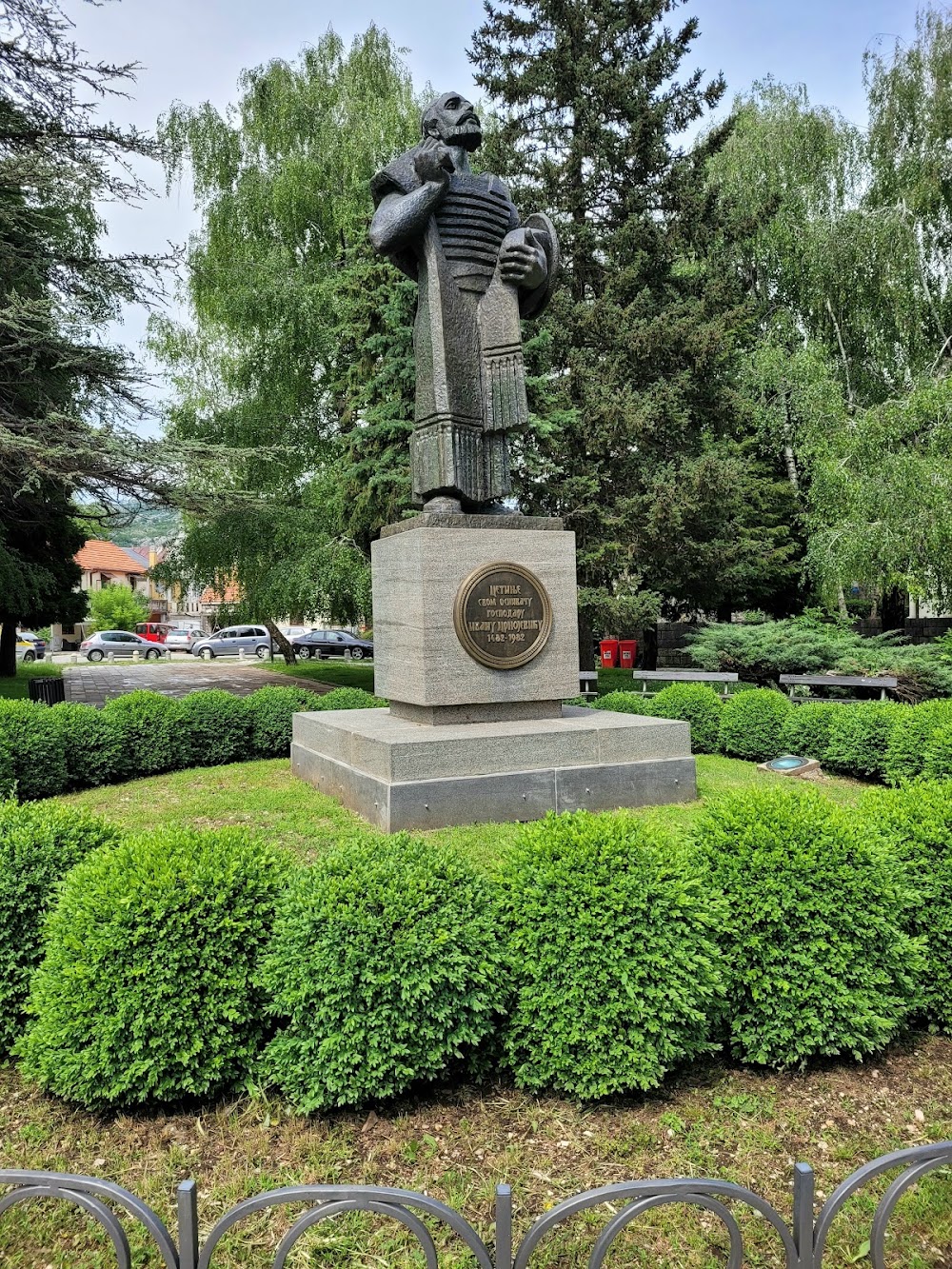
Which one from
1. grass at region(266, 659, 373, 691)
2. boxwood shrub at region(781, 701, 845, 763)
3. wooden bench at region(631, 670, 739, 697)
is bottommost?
grass at region(266, 659, 373, 691)

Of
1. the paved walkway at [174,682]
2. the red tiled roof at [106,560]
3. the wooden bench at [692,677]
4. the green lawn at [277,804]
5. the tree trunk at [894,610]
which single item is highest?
the red tiled roof at [106,560]

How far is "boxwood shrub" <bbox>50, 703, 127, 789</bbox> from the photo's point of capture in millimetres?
8945

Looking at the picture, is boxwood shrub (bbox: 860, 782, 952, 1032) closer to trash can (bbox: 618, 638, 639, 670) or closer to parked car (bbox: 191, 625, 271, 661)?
trash can (bbox: 618, 638, 639, 670)

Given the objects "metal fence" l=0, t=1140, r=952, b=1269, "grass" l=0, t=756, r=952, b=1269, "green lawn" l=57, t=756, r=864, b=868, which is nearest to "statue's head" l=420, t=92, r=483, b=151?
"green lawn" l=57, t=756, r=864, b=868

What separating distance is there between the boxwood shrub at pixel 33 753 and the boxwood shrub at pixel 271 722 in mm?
2231

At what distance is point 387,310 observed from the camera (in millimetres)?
14180

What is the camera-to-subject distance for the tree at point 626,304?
17703mm

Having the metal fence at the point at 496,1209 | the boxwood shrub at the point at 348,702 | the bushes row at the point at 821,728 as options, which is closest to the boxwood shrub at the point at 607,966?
the metal fence at the point at 496,1209

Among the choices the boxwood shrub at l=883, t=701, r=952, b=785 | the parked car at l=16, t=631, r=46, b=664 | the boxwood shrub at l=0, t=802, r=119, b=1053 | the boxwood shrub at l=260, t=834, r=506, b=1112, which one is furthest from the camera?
the parked car at l=16, t=631, r=46, b=664

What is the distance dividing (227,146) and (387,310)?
11889 mm

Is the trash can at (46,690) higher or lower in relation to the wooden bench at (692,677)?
higher

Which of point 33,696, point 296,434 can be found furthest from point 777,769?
point 296,434

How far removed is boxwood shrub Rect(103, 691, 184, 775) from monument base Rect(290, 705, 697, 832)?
9.02 ft

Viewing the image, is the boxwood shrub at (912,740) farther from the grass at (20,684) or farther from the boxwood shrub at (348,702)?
the grass at (20,684)
